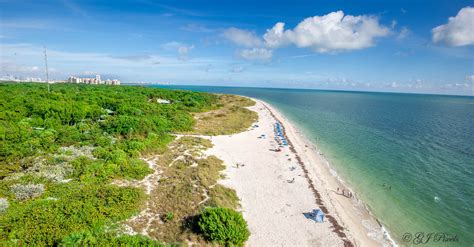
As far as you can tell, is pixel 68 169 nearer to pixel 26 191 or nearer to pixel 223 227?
pixel 26 191

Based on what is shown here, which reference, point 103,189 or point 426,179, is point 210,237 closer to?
point 103,189

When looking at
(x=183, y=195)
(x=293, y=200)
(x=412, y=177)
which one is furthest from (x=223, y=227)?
(x=412, y=177)

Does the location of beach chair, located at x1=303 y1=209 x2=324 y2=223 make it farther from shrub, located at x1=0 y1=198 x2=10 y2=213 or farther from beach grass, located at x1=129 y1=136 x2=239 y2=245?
shrub, located at x1=0 y1=198 x2=10 y2=213

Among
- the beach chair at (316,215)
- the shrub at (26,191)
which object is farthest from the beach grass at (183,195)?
the shrub at (26,191)

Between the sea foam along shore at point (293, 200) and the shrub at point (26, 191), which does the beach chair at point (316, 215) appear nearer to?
the sea foam along shore at point (293, 200)

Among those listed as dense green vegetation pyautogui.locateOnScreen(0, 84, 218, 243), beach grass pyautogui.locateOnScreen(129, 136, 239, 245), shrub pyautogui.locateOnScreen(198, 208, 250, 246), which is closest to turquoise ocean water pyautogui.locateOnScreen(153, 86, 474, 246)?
shrub pyautogui.locateOnScreen(198, 208, 250, 246)

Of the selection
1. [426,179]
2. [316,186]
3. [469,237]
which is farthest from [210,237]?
[426,179]
